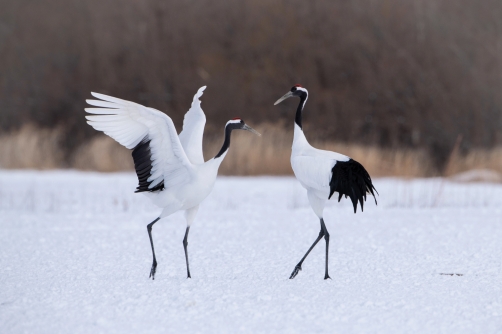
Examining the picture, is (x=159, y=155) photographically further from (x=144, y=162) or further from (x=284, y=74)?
(x=284, y=74)

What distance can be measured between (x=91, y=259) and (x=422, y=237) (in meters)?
3.25

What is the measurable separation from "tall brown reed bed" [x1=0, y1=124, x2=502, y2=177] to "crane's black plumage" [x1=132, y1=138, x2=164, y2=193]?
9258 millimetres

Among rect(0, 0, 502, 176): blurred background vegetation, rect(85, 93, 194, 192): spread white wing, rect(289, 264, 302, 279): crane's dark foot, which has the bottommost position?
rect(289, 264, 302, 279): crane's dark foot

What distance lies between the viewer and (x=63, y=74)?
21328mm

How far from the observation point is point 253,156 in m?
14.9

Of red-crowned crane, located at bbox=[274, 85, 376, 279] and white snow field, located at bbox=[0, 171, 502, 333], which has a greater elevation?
red-crowned crane, located at bbox=[274, 85, 376, 279]

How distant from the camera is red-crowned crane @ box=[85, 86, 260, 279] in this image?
509cm

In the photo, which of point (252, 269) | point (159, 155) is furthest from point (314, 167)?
point (159, 155)

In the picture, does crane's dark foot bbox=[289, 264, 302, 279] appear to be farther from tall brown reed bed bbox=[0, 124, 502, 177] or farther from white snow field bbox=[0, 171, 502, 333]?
tall brown reed bed bbox=[0, 124, 502, 177]

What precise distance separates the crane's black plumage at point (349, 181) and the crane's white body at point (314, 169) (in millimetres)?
47

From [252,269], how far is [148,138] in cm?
135

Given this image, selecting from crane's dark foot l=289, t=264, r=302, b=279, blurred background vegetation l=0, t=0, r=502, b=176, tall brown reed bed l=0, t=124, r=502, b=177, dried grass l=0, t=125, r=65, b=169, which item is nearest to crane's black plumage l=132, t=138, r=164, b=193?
crane's dark foot l=289, t=264, r=302, b=279

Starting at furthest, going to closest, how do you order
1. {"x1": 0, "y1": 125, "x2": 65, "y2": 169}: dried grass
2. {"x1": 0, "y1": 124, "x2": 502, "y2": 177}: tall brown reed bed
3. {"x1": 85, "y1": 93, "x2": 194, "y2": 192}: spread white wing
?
{"x1": 0, "y1": 125, "x2": 65, "y2": 169}: dried grass → {"x1": 0, "y1": 124, "x2": 502, "y2": 177}: tall brown reed bed → {"x1": 85, "y1": 93, "x2": 194, "y2": 192}: spread white wing

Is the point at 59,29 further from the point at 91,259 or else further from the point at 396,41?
the point at 91,259
